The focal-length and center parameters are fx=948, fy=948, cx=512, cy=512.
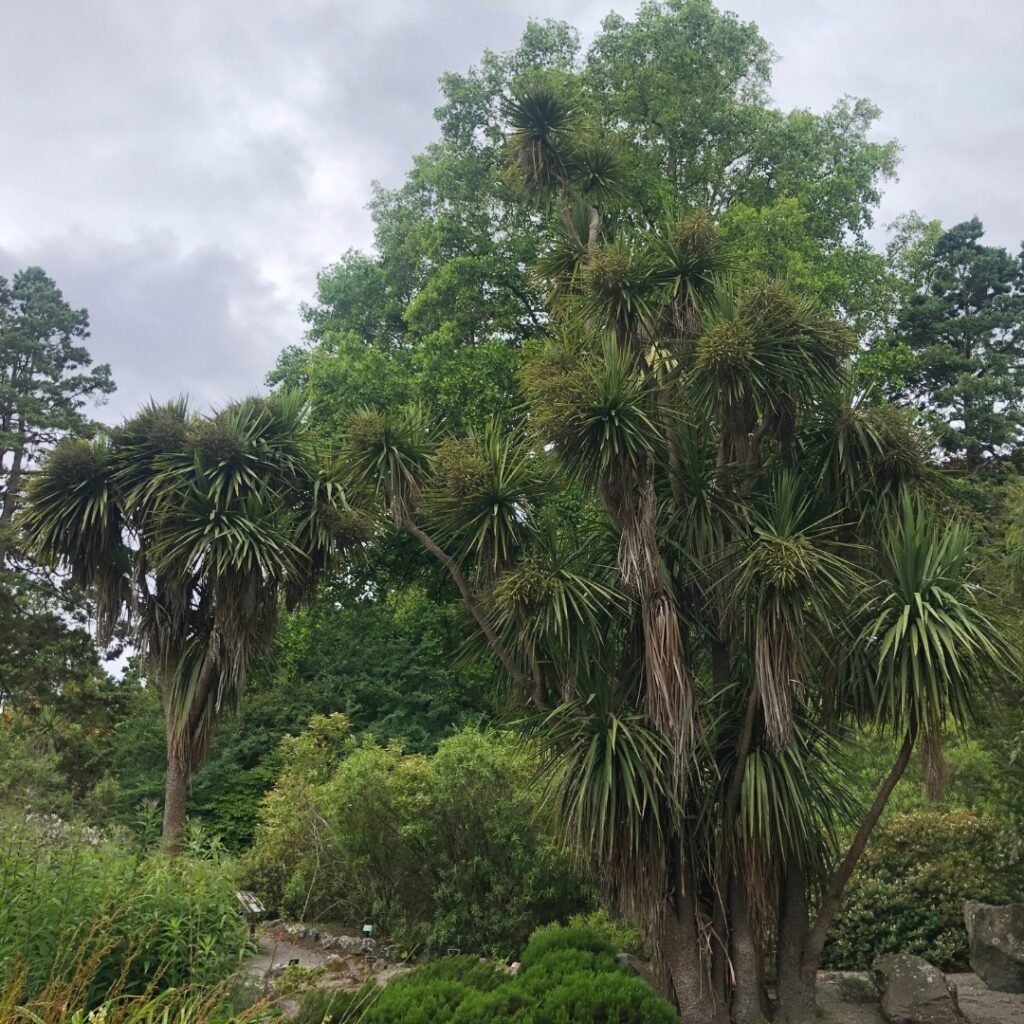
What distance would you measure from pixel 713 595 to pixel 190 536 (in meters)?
6.28

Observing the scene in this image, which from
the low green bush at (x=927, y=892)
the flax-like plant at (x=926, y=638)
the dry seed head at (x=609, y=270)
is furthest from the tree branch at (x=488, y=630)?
the low green bush at (x=927, y=892)

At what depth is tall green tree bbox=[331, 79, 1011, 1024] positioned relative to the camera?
258 inches

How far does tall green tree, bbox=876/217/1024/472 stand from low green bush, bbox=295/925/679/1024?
58.4ft

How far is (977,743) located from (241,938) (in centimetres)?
1016

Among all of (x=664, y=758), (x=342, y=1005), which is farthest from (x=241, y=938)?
(x=664, y=758)

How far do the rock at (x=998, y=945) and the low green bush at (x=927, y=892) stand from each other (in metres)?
0.52

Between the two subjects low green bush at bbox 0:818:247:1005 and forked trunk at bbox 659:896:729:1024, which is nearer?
low green bush at bbox 0:818:247:1005

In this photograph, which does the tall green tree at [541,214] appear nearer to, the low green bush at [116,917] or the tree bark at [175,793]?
the tree bark at [175,793]

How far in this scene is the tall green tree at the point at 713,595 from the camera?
655 cm

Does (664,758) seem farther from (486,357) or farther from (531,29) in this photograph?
(531,29)

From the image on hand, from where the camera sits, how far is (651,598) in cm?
713

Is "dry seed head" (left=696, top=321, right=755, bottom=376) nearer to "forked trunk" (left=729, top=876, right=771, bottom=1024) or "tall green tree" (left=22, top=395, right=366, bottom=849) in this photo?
"forked trunk" (left=729, top=876, right=771, bottom=1024)

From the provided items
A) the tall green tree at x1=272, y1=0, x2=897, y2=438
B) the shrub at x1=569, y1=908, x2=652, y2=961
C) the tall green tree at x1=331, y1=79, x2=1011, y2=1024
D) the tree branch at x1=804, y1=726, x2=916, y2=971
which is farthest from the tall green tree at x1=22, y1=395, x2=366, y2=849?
the tree branch at x1=804, y1=726, x2=916, y2=971

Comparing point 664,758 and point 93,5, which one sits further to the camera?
point 93,5
